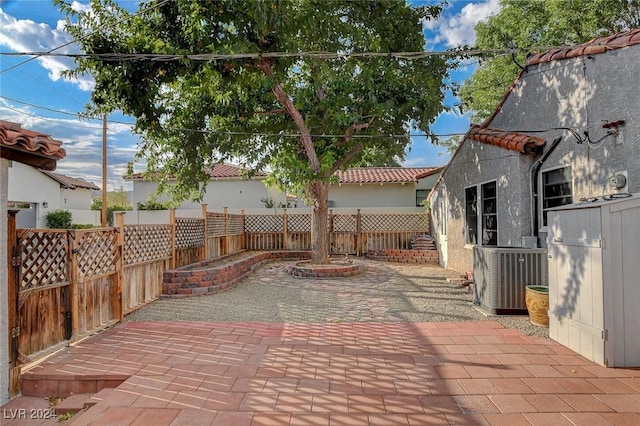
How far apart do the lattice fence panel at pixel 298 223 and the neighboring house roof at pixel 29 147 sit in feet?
39.8

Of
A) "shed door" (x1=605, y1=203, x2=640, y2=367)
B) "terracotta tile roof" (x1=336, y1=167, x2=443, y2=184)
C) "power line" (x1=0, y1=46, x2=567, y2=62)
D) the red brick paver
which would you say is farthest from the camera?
"terracotta tile roof" (x1=336, y1=167, x2=443, y2=184)

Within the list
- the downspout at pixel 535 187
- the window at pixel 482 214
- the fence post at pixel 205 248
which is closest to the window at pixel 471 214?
the window at pixel 482 214

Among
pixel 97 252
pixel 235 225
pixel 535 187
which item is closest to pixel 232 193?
pixel 235 225

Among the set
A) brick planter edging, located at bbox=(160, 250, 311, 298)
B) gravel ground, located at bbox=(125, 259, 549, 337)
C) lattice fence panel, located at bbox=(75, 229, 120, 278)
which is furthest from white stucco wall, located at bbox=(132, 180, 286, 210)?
lattice fence panel, located at bbox=(75, 229, 120, 278)

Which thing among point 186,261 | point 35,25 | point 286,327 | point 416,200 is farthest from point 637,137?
point 416,200

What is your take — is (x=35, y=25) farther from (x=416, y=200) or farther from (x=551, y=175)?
(x=416, y=200)

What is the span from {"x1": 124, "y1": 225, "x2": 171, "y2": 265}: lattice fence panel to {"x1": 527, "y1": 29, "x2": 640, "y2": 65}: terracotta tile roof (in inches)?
334

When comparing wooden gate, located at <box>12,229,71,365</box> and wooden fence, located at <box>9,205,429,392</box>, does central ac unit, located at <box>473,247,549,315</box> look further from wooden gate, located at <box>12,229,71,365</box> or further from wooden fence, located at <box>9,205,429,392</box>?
wooden gate, located at <box>12,229,71,365</box>

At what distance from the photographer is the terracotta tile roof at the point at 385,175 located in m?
19.7

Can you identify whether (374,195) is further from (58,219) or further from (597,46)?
(58,219)

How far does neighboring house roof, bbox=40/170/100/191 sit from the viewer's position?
75.2ft

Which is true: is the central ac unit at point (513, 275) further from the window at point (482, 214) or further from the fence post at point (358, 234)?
A: the fence post at point (358, 234)

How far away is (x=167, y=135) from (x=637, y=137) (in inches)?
429

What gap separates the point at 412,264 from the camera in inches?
541
